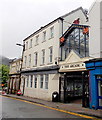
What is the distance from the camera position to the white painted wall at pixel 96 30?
11.4 meters

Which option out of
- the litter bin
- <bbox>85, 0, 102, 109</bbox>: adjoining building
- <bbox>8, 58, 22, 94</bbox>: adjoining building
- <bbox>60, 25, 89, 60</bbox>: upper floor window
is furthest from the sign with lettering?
<bbox>8, 58, 22, 94</bbox>: adjoining building

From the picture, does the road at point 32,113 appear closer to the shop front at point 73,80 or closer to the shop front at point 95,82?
the shop front at point 95,82

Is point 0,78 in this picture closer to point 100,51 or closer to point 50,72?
point 50,72

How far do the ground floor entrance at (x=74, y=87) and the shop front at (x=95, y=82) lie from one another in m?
0.80

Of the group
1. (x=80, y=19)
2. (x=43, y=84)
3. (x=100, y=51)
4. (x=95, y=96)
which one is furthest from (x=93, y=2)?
(x=43, y=84)

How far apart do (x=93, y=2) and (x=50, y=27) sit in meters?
7.04

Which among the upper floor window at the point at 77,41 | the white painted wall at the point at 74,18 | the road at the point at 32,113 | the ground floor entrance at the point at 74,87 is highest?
the white painted wall at the point at 74,18

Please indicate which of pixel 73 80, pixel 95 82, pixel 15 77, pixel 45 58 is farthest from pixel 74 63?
pixel 15 77

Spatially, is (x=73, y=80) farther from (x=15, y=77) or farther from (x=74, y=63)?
(x=15, y=77)

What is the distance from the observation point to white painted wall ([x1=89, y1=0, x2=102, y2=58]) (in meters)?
11.4

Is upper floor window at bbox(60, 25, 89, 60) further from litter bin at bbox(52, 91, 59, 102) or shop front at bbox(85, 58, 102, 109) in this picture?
litter bin at bbox(52, 91, 59, 102)

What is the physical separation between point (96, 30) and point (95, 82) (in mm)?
4369

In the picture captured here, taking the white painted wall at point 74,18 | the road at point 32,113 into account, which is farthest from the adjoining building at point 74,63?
the road at point 32,113

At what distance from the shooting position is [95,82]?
1085 cm
